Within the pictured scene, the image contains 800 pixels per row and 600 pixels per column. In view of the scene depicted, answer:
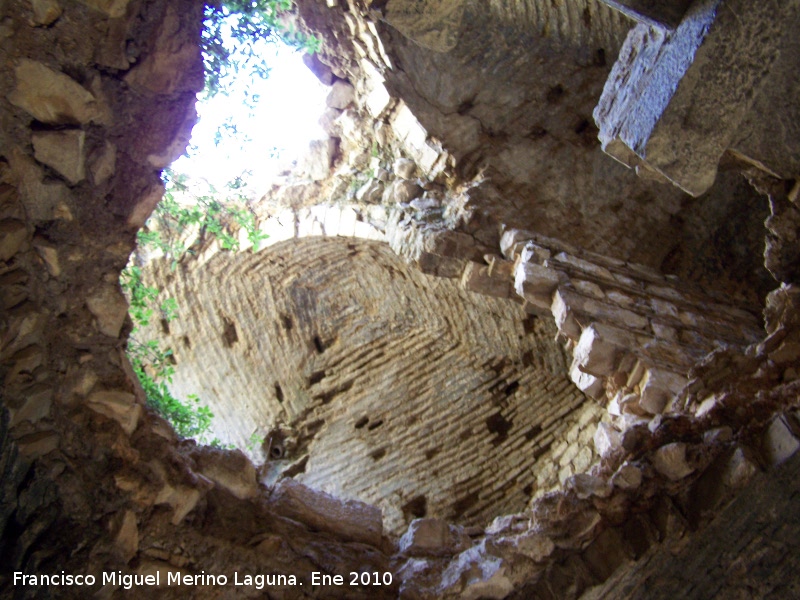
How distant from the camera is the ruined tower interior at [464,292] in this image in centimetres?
249

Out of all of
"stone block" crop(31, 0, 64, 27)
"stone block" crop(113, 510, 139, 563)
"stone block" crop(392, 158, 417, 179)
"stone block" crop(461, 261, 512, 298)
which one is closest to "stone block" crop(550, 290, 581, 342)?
"stone block" crop(461, 261, 512, 298)

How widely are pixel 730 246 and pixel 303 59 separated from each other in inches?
148

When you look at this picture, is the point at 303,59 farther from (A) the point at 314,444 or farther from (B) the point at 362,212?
(A) the point at 314,444

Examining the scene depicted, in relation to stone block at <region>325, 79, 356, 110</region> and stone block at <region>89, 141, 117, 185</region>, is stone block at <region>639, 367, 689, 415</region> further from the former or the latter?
stone block at <region>325, 79, 356, 110</region>

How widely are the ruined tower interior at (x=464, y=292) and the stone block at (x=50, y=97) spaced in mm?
11

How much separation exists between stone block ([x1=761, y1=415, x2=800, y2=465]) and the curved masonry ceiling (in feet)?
9.00

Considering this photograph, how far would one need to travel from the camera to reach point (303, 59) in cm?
548

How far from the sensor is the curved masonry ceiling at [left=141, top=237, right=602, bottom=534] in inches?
223

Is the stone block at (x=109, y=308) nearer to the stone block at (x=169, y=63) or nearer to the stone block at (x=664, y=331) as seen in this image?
the stone block at (x=169, y=63)

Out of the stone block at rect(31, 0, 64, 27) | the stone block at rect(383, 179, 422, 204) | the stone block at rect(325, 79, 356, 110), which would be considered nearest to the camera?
the stone block at rect(31, 0, 64, 27)

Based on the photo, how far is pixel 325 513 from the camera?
333 cm

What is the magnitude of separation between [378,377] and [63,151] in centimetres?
400

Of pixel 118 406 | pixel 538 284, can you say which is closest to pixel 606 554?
pixel 538 284

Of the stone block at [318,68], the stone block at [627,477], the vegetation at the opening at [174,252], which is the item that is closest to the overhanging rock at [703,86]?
the stone block at [627,477]
